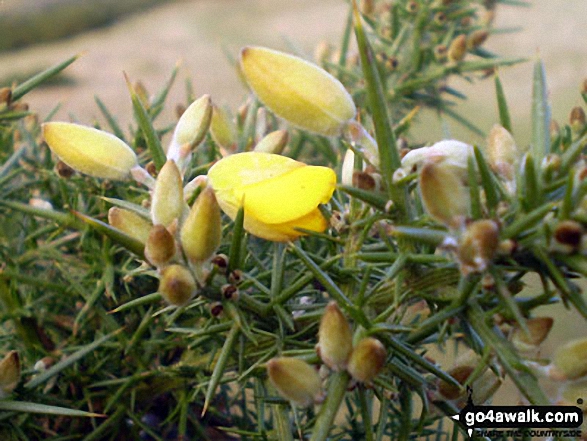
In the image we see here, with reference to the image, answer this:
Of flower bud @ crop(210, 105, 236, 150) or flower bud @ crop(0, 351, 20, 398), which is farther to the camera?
flower bud @ crop(210, 105, 236, 150)

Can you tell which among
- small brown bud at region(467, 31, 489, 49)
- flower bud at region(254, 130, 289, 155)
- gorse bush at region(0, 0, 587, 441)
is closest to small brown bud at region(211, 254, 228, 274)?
gorse bush at region(0, 0, 587, 441)

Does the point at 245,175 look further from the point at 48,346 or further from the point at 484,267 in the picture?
the point at 48,346

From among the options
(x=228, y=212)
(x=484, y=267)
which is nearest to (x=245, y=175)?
(x=228, y=212)

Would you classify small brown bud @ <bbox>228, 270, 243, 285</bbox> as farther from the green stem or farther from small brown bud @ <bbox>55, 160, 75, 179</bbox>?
small brown bud @ <bbox>55, 160, 75, 179</bbox>

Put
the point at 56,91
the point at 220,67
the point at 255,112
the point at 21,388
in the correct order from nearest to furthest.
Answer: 1. the point at 21,388
2. the point at 255,112
3. the point at 56,91
4. the point at 220,67

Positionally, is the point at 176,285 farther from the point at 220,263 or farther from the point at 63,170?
the point at 63,170

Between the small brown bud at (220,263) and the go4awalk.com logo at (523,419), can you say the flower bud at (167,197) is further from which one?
the go4awalk.com logo at (523,419)

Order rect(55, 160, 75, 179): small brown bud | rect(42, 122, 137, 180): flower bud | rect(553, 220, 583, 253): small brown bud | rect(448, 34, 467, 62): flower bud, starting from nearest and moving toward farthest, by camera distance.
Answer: rect(553, 220, 583, 253): small brown bud
rect(42, 122, 137, 180): flower bud
rect(55, 160, 75, 179): small brown bud
rect(448, 34, 467, 62): flower bud
